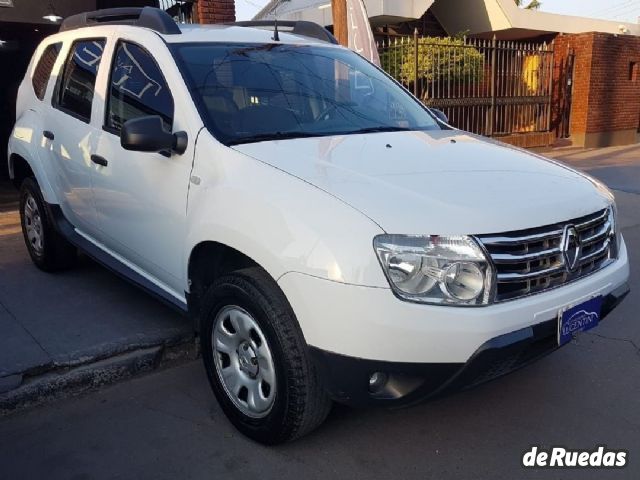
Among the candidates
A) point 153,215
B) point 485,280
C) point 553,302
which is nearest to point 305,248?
point 485,280

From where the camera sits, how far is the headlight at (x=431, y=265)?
2.26 meters

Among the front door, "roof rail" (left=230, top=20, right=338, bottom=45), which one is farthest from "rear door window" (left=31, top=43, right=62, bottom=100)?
"roof rail" (left=230, top=20, right=338, bottom=45)

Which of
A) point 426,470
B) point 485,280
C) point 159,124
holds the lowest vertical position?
point 426,470

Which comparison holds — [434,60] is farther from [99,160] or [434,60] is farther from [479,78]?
[99,160]

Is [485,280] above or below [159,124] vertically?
below

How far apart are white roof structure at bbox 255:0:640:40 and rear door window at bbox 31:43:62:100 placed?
8.44 metres

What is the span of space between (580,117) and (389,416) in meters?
13.3

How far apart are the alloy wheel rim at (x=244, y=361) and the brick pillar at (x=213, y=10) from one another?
19.3ft

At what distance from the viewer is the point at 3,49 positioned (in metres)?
9.48

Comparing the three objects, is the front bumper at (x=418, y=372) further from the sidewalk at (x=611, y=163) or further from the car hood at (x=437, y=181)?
the sidewalk at (x=611, y=163)

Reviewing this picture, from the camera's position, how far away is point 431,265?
228cm

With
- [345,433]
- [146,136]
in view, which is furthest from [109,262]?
[345,433]

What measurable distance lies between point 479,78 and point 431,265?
10908 mm

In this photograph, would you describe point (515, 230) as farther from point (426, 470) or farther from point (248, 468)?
point (248, 468)
